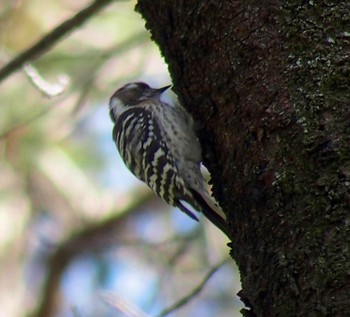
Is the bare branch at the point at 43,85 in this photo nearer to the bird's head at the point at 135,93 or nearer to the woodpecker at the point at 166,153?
the woodpecker at the point at 166,153

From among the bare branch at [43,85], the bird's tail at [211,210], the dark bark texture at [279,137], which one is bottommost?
the dark bark texture at [279,137]

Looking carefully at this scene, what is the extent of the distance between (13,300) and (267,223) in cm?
501

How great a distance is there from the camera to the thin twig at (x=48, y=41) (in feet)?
12.6

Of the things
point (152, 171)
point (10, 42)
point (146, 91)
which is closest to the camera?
point (152, 171)

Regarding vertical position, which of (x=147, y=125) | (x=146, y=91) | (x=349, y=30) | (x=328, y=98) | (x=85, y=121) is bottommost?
(x=328, y=98)

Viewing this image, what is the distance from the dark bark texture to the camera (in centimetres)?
226

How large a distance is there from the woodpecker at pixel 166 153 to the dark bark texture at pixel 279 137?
0.96m

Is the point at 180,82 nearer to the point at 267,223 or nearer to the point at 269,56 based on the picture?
the point at 269,56

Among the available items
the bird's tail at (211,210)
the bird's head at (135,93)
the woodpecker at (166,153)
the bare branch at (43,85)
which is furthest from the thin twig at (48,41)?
the bird's head at (135,93)

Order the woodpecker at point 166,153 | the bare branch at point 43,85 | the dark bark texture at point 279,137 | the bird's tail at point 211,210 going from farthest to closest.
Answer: the bare branch at point 43,85
the woodpecker at point 166,153
the bird's tail at point 211,210
the dark bark texture at point 279,137

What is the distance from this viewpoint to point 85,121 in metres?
7.37

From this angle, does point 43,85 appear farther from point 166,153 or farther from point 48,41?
point 166,153

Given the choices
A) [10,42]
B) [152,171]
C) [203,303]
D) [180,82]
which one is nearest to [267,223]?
[180,82]

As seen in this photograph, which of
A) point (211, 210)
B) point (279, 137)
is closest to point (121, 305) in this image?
point (211, 210)
